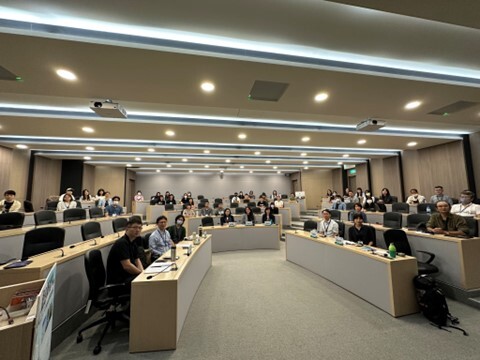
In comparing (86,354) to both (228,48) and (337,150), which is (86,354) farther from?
(337,150)

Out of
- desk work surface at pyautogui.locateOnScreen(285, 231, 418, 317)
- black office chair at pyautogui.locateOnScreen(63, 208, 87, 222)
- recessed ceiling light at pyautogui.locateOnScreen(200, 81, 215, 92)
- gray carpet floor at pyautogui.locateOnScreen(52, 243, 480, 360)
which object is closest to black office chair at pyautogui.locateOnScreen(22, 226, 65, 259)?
gray carpet floor at pyautogui.locateOnScreen(52, 243, 480, 360)

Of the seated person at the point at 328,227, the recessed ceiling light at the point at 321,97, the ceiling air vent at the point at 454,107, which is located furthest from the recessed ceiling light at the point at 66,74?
the ceiling air vent at the point at 454,107

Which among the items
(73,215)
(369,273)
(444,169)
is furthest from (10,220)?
(444,169)

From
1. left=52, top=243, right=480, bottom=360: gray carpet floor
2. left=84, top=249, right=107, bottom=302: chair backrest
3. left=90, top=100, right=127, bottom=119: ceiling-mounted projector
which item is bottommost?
left=52, top=243, right=480, bottom=360: gray carpet floor

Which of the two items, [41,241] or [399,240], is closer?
[41,241]

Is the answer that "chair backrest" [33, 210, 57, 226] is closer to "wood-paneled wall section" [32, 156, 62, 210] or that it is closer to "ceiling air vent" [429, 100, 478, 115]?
"wood-paneled wall section" [32, 156, 62, 210]

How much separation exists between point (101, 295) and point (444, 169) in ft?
33.2

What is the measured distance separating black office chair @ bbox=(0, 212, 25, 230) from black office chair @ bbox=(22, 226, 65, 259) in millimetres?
1732

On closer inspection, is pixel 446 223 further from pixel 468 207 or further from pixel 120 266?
pixel 120 266

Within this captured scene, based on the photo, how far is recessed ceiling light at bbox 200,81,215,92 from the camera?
321 cm

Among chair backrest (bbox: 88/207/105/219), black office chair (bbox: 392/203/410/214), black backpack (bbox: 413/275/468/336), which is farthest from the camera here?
black office chair (bbox: 392/203/410/214)

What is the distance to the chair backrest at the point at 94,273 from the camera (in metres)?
2.26

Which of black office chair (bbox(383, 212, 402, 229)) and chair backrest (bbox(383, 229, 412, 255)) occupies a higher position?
black office chair (bbox(383, 212, 402, 229))

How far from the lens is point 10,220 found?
3947mm
